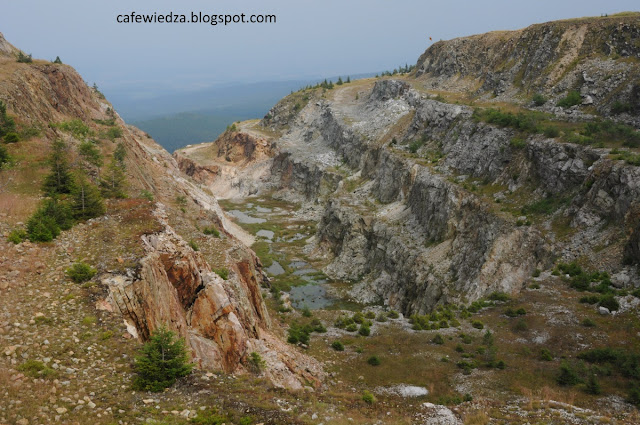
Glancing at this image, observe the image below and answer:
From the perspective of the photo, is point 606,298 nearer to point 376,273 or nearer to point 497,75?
point 376,273

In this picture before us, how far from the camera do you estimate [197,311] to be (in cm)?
2283

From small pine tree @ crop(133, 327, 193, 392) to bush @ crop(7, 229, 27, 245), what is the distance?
11441mm

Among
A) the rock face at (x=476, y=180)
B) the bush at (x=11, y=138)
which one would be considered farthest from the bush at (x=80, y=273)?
the rock face at (x=476, y=180)

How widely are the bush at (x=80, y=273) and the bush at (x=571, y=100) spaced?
5969 cm

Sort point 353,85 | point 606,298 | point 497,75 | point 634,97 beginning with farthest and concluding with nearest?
1. point 353,85
2. point 497,75
3. point 634,97
4. point 606,298

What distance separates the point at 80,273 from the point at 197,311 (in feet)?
20.6

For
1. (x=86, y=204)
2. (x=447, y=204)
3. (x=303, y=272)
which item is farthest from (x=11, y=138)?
(x=447, y=204)

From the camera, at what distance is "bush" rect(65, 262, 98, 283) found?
19.1 m

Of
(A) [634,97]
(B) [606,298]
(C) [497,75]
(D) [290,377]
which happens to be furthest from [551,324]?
(C) [497,75]

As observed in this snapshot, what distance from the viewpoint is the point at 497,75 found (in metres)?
75.1

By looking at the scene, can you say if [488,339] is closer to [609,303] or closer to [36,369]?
[609,303]

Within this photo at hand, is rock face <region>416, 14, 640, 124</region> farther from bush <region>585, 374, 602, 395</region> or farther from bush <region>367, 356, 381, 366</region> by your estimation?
bush <region>367, 356, 381, 366</region>

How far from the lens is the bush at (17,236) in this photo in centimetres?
2134

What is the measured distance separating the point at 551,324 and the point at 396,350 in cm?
1144
